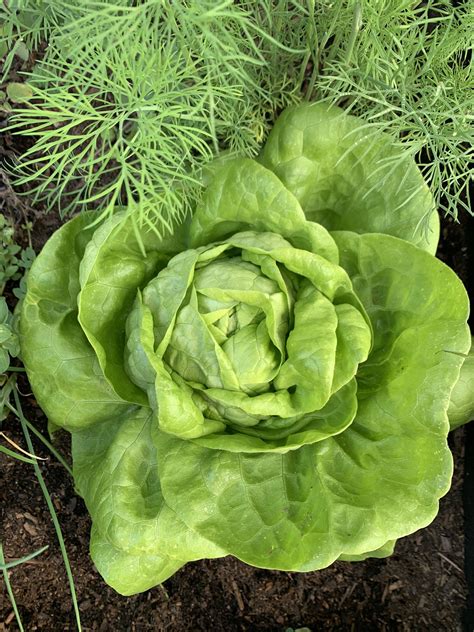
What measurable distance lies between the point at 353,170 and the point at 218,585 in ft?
4.13

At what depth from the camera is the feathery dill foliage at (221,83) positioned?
133 cm

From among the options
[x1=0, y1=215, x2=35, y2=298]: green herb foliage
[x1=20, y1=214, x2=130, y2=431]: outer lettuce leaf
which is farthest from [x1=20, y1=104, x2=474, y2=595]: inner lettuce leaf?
[x1=0, y1=215, x2=35, y2=298]: green herb foliage

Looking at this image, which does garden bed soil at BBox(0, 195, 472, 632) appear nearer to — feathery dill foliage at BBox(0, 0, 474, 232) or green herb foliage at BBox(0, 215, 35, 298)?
green herb foliage at BBox(0, 215, 35, 298)

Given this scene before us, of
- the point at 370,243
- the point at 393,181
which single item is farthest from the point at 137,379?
the point at 393,181

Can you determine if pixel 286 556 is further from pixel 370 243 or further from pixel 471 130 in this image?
pixel 471 130

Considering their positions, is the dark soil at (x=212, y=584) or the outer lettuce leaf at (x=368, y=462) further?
the dark soil at (x=212, y=584)

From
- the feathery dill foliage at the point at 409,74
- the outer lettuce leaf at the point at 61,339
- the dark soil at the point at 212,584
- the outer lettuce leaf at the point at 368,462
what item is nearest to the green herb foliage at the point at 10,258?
the dark soil at the point at 212,584

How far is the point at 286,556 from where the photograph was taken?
4.71 ft

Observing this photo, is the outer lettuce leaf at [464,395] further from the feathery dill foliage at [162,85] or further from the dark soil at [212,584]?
the feathery dill foliage at [162,85]

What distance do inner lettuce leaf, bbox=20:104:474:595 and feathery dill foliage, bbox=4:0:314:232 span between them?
0.10 metres

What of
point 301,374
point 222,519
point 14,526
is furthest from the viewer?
point 14,526

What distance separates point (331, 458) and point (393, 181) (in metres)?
0.67

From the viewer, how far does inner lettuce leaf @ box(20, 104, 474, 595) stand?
142 centimetres

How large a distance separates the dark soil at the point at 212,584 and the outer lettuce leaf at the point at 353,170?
64 centimetres
